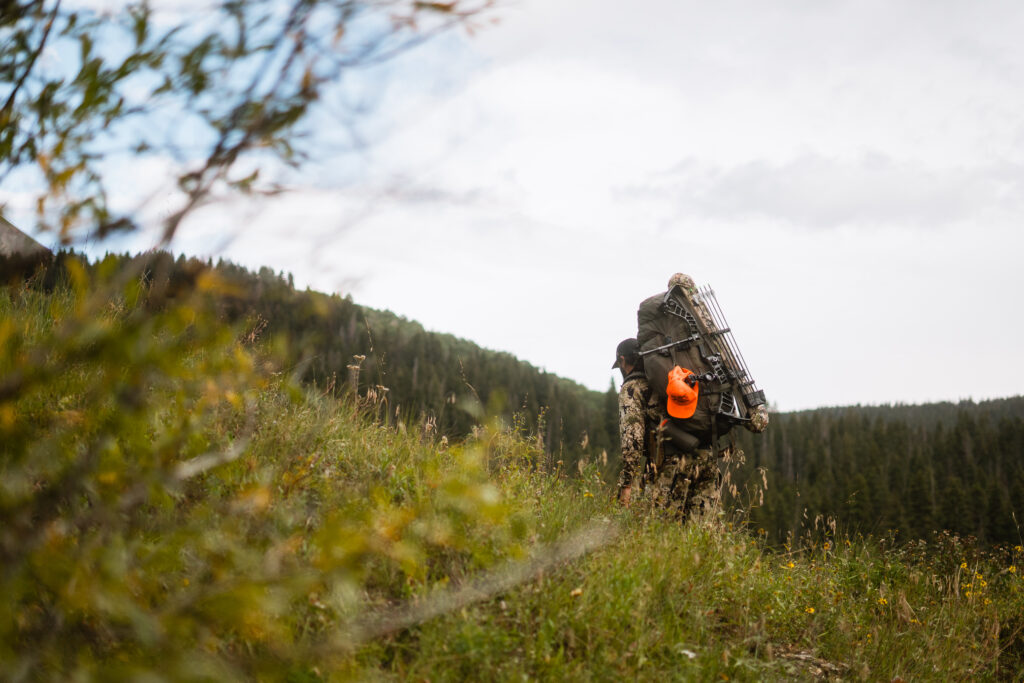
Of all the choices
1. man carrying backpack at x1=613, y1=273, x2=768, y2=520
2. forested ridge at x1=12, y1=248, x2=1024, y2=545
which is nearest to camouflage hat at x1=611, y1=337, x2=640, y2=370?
man carrying backpack at x1=613, y1=273, x2=768, y2=520

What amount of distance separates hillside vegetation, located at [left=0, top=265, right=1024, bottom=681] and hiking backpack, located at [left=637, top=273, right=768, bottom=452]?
99 cm

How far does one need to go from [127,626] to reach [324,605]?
118 cm

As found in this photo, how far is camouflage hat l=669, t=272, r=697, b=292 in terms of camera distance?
20.2 ft

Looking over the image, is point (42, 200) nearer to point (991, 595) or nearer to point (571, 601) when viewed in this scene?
point (571, 601)

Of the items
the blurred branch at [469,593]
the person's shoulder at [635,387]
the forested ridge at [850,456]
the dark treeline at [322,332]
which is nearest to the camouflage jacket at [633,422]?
the person's shoulder at [635,387]

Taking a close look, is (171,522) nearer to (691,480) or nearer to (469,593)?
(469,593)

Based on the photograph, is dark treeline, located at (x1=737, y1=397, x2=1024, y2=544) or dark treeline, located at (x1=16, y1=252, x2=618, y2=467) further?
dark treeline, located at (x1=737, y1=397, x2=1024, y2=544)

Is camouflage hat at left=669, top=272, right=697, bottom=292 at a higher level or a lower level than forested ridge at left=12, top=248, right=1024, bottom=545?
higher

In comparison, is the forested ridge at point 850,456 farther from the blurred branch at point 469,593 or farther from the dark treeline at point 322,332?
the blurred branch at point 469,593

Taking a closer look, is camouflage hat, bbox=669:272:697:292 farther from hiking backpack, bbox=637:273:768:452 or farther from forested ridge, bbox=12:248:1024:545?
forested ridge, bbox=12:248:1024:545

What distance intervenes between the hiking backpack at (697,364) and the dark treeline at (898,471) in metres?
49.8

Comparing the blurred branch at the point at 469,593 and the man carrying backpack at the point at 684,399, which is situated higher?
the man carrying backpack at the point at 684,399

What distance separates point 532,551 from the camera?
3.28 meters

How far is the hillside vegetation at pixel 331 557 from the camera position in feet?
4.49
